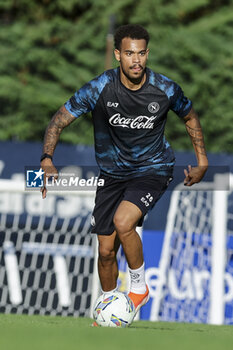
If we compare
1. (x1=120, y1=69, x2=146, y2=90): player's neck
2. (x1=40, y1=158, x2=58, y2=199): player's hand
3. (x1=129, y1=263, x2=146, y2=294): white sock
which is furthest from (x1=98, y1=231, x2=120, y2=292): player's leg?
(x1=120, y1=69, x2=146, y2=90): player's neck

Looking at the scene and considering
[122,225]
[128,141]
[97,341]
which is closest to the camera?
[97,341]

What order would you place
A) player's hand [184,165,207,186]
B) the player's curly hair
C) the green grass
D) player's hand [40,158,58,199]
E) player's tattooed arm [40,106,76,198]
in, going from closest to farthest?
the green grass, player's hand [40,158,58,199], the player's curly hair, player's tattooed arm [40,106,76,198], player's hand [184,165,207,186]

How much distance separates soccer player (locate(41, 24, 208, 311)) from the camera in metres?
6.34

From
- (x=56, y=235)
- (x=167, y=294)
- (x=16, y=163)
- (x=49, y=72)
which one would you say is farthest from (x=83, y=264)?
(x=49, y=72)

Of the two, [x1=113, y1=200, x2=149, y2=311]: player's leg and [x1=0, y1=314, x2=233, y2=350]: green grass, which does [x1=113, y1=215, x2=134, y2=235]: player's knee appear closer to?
[x1=113, y1=200, x2=149, y2=311]: player's leg

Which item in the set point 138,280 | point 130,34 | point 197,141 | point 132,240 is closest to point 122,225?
point 132,240

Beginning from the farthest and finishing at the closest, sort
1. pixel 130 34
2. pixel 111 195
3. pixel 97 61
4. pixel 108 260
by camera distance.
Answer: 1. pixel 97 61
2. pixel 108 260
3. pixel 111 195
4. pixel 130 34

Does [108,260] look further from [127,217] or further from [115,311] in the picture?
[127,217]

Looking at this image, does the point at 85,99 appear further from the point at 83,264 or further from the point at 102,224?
the point at 83,264

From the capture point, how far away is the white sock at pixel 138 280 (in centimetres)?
655

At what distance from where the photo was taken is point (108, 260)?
22.1ft

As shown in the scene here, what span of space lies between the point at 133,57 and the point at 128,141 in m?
0.65

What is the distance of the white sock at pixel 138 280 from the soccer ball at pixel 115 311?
16 cm

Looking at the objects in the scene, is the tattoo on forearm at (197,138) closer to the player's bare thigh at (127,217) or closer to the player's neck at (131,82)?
the player's neck at (131,82)
